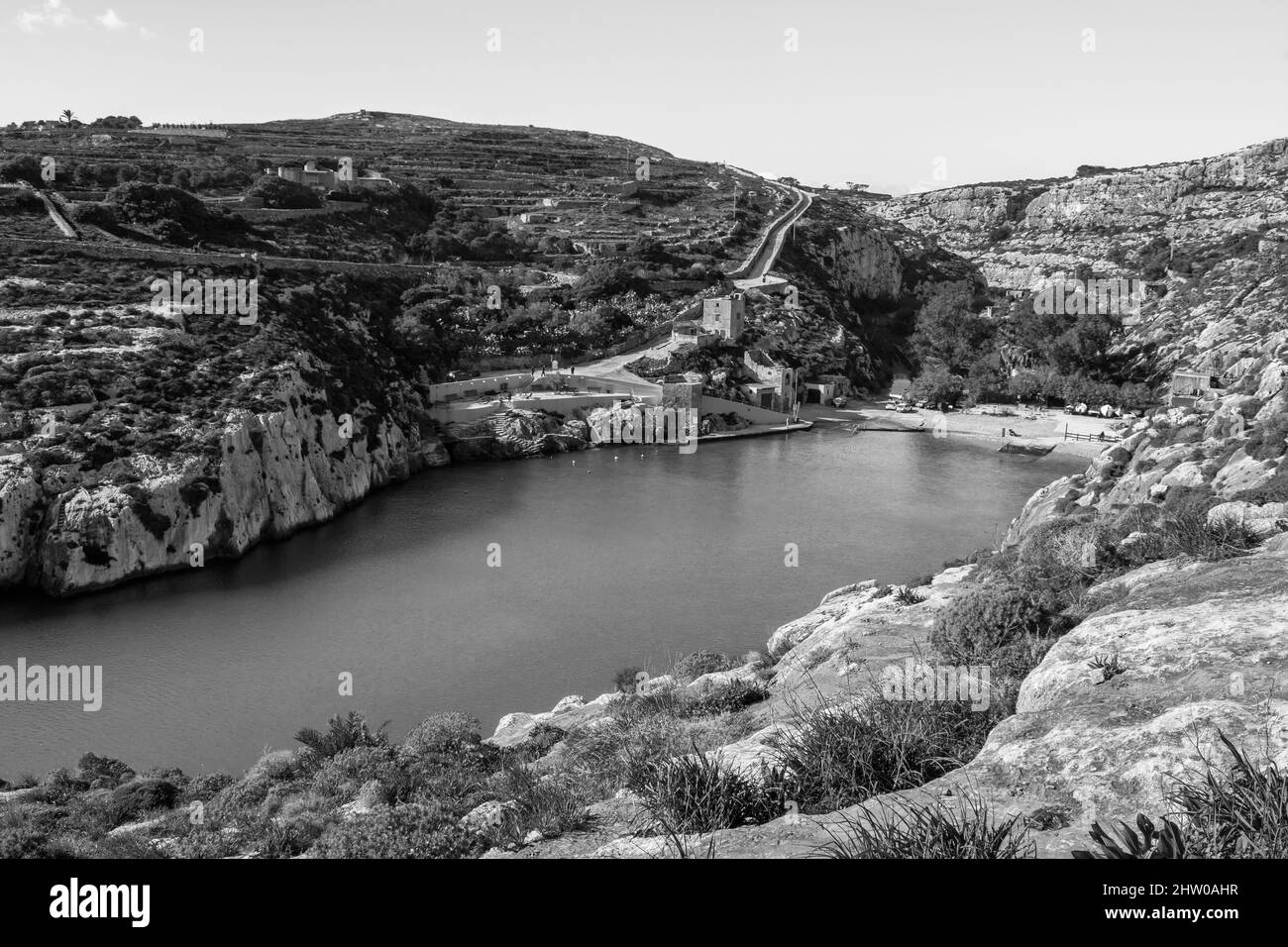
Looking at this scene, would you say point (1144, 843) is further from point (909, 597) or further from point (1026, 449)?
point (1026, 449)

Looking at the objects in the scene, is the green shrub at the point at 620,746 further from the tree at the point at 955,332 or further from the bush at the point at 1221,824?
the tree at the point at 955,332

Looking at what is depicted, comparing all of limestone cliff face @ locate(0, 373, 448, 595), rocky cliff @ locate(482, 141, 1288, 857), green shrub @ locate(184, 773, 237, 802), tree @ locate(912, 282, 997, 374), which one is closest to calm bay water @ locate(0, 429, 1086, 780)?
limestone cliff face @ locate(0, 373, 448, 595)

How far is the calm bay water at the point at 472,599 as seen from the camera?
20078 mm

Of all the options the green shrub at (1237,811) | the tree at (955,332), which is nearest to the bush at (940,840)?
the green shrub at (1237,811)

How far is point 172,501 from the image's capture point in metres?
29.6

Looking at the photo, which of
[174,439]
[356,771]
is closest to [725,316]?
[174,439]

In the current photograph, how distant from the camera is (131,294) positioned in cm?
4025

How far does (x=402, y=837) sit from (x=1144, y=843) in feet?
19.5

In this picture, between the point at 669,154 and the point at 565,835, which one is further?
the point at 669,154

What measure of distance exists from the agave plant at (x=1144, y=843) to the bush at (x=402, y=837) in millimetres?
4592

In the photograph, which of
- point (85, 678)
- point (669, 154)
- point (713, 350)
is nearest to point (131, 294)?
point (85, 678)

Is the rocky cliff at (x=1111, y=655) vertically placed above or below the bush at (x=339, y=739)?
above
